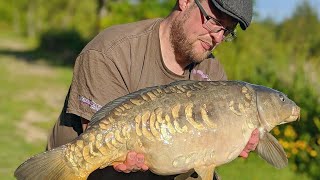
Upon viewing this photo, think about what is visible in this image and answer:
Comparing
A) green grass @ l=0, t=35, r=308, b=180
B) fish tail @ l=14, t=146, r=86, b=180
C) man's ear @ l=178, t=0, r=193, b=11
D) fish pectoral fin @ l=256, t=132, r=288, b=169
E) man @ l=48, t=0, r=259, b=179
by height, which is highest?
man's ear @ l=178, t=0, r=193, b=11

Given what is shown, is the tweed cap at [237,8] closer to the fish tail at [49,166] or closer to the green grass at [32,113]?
the fish tail at [49,166]

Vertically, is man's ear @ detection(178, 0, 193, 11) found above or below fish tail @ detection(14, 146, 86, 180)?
above

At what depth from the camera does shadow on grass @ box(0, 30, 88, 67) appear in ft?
97.6

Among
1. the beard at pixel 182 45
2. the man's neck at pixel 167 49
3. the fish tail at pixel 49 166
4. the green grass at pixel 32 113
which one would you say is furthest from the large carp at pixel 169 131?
the green grass at pixel 32 113

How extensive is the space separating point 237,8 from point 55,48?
3210cm

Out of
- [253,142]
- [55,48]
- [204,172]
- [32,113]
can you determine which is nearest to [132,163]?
[204,172]

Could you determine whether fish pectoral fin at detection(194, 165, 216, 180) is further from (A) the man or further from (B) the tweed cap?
(B) the tweed cap

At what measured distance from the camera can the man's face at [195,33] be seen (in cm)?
389

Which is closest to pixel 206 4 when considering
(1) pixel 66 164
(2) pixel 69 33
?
(1) pixel 66 164

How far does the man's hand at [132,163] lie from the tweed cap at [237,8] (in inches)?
→ 38.6

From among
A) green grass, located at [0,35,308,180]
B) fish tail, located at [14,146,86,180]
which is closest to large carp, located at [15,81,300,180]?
fish tail, located at [14,146,86,180]

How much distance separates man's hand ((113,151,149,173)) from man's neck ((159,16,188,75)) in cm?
80

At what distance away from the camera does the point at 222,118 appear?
11.6 feet

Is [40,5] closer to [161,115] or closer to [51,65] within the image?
[51,65]
